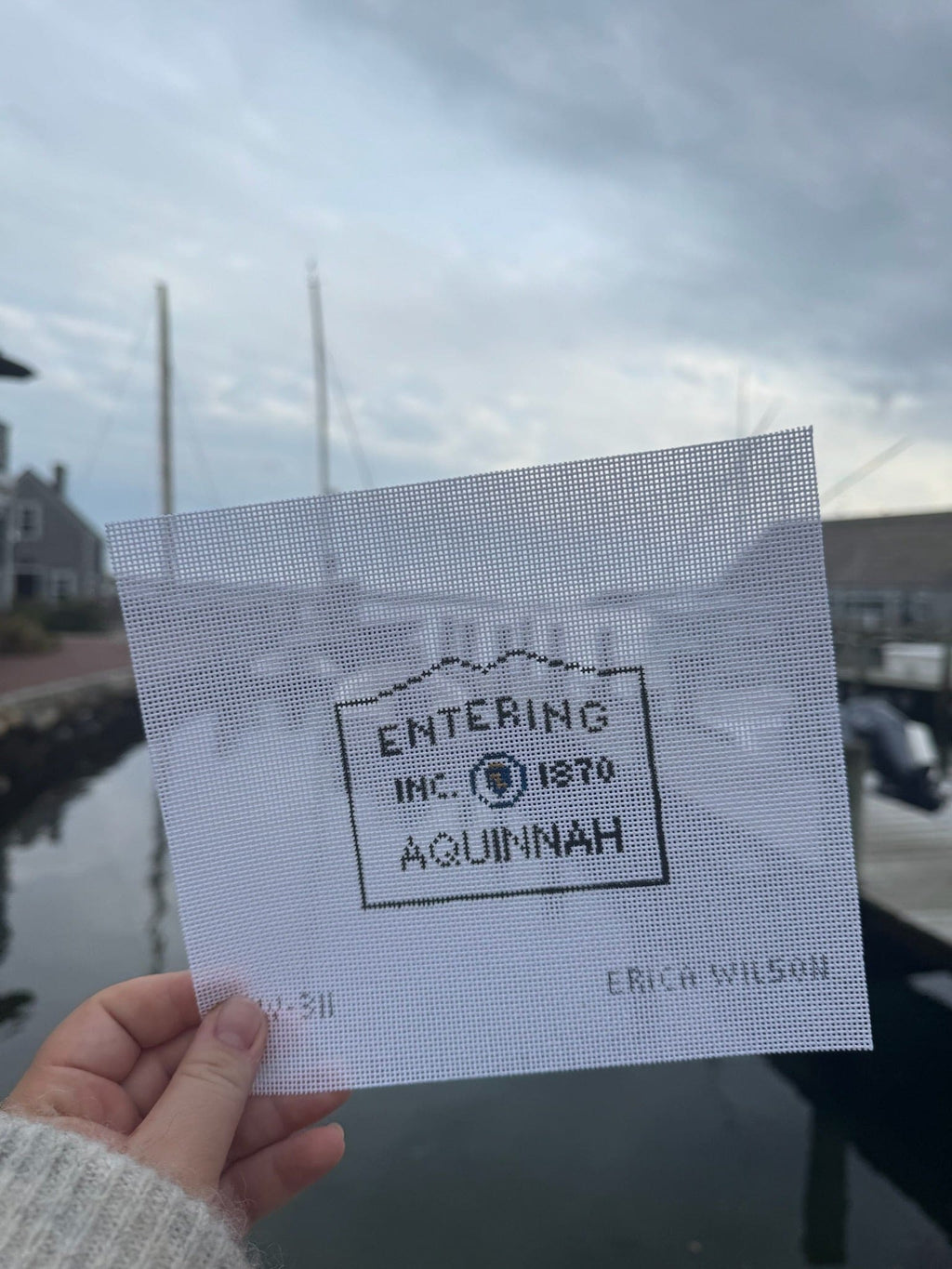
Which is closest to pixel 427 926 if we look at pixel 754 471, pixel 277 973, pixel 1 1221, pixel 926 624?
pixel 277 973

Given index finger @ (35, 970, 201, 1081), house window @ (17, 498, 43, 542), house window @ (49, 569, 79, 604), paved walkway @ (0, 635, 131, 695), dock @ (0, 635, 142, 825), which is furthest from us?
house window @ (49, 569, 79, 604)

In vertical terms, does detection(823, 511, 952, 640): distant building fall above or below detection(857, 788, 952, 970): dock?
above

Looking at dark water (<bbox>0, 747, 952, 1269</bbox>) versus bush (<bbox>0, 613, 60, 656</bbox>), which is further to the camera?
bush (<bbox>0, 613, 60, 656</bbox>)

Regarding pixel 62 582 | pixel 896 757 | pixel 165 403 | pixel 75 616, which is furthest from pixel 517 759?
pixel 62 582

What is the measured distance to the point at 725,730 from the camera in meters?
0.71

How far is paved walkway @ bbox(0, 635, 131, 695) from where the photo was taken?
1553 centimetres

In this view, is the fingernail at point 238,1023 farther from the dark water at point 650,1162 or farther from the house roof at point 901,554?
the house roof at point 901,554

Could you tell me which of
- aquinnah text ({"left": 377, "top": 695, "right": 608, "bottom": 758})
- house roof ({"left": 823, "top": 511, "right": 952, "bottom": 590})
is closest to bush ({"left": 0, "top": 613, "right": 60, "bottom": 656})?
house roof ({"left": 823, "top": 511, "right": 952, "bottom": 590})

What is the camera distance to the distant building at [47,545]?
3494cm

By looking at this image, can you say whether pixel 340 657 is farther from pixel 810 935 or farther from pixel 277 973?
pixel 810 935

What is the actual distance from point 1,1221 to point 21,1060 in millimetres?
2881

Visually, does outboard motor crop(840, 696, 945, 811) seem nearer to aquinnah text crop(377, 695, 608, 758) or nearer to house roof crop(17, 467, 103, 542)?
aquinnah text crop(377, 695, 608, 758)

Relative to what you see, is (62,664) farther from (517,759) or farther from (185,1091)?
(517,759)

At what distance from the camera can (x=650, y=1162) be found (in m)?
3.73
